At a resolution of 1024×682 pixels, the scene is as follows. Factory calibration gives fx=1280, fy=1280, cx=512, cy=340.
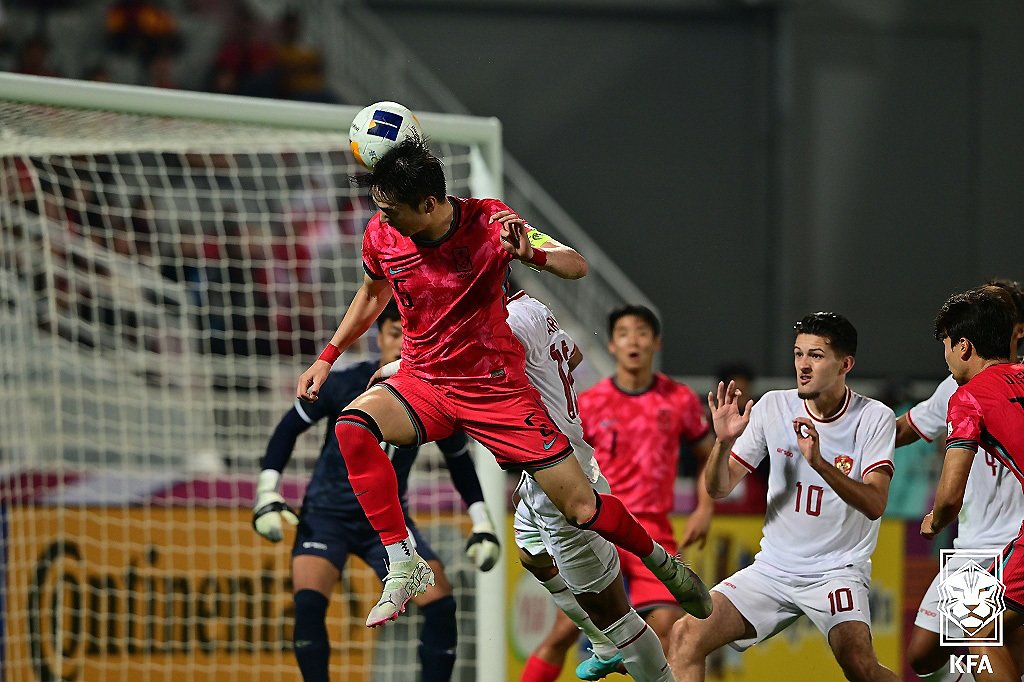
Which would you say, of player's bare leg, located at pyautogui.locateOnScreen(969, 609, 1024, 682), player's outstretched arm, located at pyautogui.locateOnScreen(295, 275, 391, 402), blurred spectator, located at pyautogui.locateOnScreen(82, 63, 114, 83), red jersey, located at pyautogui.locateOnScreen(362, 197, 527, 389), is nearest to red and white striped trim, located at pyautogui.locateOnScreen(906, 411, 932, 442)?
player's bare leg, located at pyautogui.locateOnScreen(969, 609, 1024, 682)

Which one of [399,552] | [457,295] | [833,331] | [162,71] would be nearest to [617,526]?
[399,552]

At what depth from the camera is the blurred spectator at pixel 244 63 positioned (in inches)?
497

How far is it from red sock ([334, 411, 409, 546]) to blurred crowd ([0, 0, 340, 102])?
872cm

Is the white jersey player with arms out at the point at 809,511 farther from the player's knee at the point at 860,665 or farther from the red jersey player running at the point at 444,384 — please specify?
the red jersey player running at the point at 444,384

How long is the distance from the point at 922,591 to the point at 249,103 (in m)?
4.72

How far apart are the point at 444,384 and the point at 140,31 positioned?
9.33 meters

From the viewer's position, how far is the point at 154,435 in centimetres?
870

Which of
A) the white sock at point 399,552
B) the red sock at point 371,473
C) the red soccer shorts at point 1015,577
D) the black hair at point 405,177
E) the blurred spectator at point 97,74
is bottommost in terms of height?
the red soccer shorts at point 1015,577

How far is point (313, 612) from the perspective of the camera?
5480 mm

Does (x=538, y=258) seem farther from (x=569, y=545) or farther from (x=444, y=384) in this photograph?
(x=569, y=545)

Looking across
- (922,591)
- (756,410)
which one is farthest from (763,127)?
(756,410)

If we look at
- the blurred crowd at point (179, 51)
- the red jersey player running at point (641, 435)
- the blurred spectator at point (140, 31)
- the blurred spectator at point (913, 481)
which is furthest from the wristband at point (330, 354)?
the blurred spectator at point (140, 31)

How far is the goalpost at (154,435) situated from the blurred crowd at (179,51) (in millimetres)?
3184

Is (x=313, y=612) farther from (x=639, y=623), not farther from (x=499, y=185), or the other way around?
(x=499, y=185)
